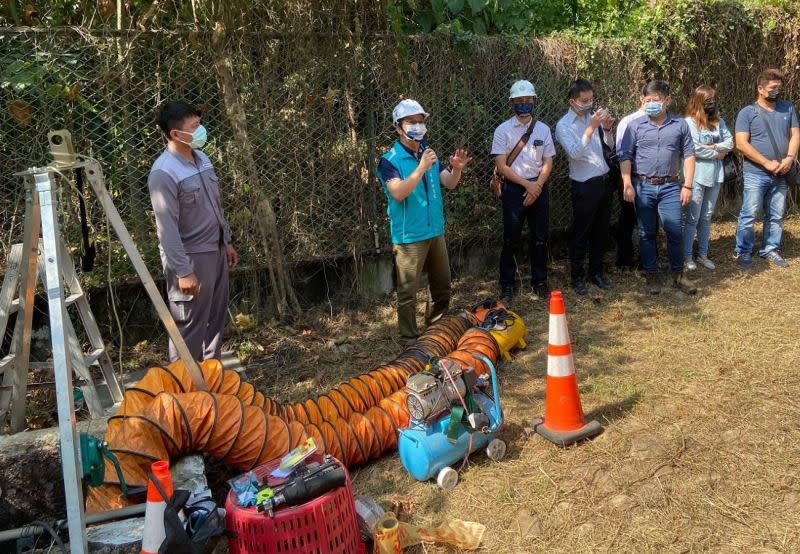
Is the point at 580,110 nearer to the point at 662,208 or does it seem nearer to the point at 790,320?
the point at 662,208

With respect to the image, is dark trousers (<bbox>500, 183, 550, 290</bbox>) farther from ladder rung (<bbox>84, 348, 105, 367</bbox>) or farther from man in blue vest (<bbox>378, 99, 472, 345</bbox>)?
ladder rung (<bbox>84, 348, 105, 367</bbox>)

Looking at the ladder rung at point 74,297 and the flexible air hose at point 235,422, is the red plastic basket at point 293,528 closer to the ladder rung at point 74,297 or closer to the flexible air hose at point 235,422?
the flexible air hose at point 235,422

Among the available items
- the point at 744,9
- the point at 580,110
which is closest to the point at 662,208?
the point at 580,110

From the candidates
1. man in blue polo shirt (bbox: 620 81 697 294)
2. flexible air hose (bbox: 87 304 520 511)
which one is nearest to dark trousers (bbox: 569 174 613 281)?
man in blue polo shirt (bbox: 620 81 697 294)

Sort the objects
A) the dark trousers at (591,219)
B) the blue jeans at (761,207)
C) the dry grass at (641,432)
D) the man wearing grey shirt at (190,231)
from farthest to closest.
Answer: the blue jeans at (761,207)
the dark trousers at (591,219)
the man wearing grey shirt at (190,231)
the dry grass at (641,432)

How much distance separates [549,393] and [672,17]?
5479 millimetres

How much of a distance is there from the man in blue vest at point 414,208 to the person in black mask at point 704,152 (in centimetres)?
273

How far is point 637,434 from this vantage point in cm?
388

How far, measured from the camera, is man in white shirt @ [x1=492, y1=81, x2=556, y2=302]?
605 cm

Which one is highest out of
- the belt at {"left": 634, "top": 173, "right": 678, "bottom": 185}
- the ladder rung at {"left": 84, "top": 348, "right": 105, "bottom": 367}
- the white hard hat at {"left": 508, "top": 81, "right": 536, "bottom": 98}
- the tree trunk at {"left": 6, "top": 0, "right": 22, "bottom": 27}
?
the tree trunk at {"left": 6, "top": 0, "right": 22, "bottom": 27}

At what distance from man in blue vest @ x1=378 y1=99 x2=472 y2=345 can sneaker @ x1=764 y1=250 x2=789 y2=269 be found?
12.0 ft

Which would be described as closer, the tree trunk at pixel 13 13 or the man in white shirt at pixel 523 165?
the tree trunk at pixel 13 13

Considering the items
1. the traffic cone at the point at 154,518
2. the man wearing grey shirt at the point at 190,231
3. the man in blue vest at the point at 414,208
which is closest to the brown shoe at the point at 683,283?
the man in blue vest at the point at 414,208

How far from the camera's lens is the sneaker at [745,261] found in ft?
22.9
